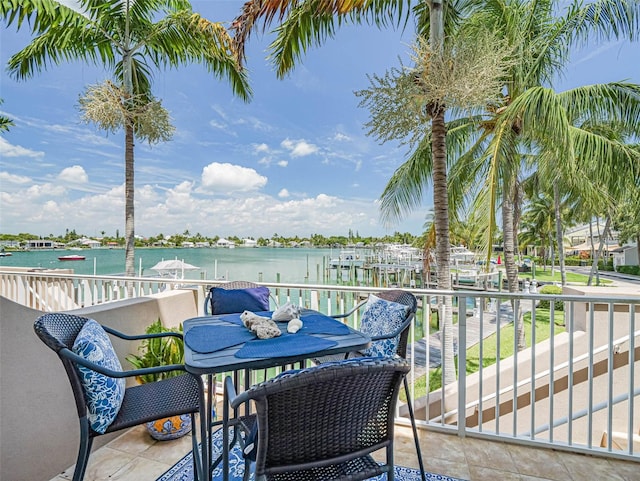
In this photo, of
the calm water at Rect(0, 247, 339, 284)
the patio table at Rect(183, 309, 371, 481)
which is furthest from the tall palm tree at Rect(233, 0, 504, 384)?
the calm water at Rect(0, 247, 339, 284)

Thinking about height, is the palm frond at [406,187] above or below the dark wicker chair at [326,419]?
above

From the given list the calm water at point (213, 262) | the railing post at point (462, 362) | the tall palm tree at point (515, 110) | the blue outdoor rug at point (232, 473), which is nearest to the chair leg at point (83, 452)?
the blue outdoor rug at point (232, 473)

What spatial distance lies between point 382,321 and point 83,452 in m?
1.78

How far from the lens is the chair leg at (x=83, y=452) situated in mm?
1453

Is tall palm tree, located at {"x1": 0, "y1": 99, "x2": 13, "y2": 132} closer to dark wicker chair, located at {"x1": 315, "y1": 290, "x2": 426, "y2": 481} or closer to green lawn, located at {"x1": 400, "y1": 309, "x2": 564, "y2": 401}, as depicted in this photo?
dark wicker chair, located at {"x1": 315, "y1": 290, "x2": 426, "y2": 481}

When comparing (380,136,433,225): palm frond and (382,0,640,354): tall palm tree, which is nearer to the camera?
(382,0,640,354): tall palm tree

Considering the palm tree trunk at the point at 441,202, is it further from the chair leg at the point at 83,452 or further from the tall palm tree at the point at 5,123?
the tall palm tree at the point at 5,123

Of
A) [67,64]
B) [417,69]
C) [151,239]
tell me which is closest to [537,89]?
[417,69]

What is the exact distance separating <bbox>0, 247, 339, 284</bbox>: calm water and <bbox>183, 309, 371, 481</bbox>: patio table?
18346 millimetres

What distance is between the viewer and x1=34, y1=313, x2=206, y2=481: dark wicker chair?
4.80ft

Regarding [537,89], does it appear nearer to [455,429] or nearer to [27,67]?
[455,429]

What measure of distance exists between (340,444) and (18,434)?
6.34 feet

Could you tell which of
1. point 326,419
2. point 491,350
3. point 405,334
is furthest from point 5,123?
point 491,350

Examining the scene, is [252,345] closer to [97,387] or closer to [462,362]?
[97,387]
